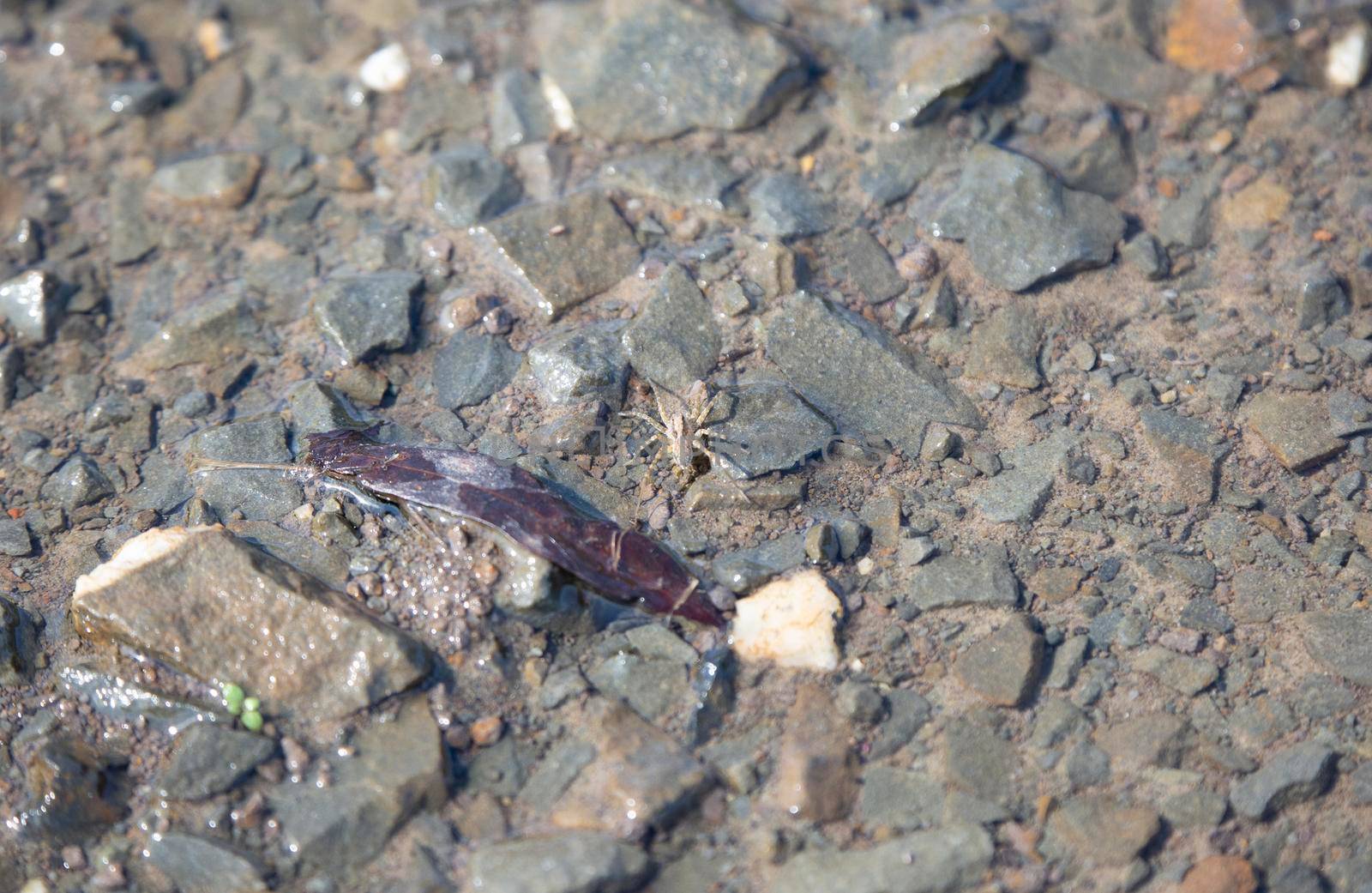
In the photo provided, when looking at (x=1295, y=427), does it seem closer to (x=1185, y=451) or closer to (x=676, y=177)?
(x=1185, y=451)

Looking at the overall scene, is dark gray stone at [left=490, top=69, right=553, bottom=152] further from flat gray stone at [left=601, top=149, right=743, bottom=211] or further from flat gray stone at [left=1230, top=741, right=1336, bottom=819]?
flat gray stone at [left=1230, top=741, right=1336, bottom=819]

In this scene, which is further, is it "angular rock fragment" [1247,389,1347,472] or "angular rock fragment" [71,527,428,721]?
"angular rock fragment" [1247,389,1347,472]

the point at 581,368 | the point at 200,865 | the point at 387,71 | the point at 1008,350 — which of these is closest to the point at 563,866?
the point at 200,865

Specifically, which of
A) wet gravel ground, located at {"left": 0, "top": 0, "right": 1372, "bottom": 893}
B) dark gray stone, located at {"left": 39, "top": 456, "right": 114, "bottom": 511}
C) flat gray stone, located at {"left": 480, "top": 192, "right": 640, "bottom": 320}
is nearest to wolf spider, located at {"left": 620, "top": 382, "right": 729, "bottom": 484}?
wet gravel ground, located at {"left": 0, "top": 0, "right": 1372, "bottom": 893}

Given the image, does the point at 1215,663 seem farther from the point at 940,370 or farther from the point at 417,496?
the point at 417,496

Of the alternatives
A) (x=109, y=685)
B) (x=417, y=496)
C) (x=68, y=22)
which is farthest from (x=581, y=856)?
(x=68, y=22)

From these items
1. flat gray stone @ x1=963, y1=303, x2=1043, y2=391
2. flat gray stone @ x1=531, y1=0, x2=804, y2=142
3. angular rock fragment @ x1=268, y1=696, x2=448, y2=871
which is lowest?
angular rock fragment @ x1=268, y1=696, x2=448, y2=871

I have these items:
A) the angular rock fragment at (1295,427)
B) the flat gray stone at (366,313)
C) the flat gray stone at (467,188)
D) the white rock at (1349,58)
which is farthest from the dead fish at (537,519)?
the white rock at (1349,58)
